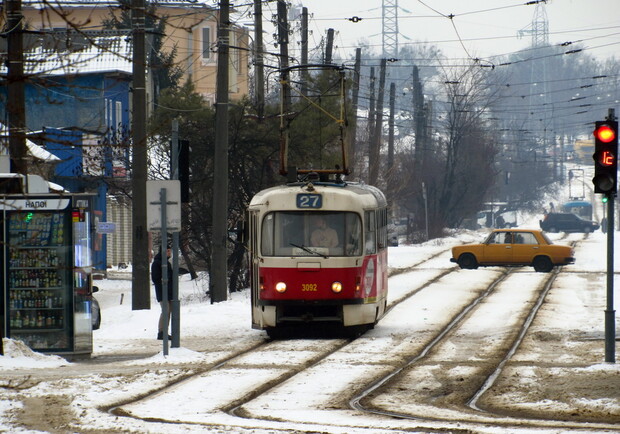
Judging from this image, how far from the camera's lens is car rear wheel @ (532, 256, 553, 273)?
39.5 metres

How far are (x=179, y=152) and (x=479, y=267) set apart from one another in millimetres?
24724

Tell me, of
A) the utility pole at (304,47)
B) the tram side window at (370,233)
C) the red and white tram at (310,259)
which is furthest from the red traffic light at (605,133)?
the utility pole at (304,47)

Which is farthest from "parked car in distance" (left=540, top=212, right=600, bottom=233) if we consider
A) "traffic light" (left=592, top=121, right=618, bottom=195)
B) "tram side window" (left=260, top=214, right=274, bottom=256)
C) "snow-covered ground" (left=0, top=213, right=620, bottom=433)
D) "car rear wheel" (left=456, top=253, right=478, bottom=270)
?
"traffic light" (left=592, top=121, right=618, bottom=195)

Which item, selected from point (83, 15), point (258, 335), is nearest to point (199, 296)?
point (258, 335)

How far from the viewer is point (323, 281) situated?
65.0 feet

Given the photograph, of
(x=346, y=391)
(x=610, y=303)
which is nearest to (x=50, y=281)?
(x=346, y=391)

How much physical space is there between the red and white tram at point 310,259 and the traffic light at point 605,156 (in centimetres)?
535

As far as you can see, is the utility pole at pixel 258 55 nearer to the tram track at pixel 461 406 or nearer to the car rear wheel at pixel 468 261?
the car rear wheel at pixel 468 261

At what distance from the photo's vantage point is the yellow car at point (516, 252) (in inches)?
1556

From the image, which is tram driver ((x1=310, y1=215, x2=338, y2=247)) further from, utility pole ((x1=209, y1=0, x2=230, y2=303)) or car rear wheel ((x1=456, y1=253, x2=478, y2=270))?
car rear wheel ((x1=456, y1=253, x2=478, y2=270))

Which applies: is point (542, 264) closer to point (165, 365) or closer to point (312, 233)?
point (312, 233)

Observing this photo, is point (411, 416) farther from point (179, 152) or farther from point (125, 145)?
point (179, 152)

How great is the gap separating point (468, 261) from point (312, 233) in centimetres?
2108

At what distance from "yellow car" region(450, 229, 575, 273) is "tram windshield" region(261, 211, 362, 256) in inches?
810
